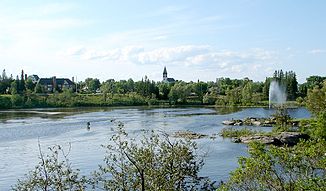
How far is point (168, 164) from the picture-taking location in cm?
1373

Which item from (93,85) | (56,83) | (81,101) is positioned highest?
(56,83)

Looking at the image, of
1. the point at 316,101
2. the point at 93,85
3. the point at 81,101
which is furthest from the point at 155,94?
the point at 316,101

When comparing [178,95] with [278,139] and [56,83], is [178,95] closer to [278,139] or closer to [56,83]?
[56,83]

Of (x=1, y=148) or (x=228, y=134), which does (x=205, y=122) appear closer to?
(x=228, y=134)

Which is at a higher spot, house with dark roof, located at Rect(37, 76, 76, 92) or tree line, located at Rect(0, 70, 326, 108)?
house with dark roof, located at Rect(37, 76, 76, 92)

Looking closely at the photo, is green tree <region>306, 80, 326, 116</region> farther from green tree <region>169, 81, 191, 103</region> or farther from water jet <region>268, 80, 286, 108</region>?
green tree <region>169, 81, 191, 103</region>

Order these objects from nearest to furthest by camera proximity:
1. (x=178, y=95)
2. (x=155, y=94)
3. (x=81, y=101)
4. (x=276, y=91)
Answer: (x=81, y=101) < (x=178, y=95) < (x=276, y=91) < (x=155, y=94)

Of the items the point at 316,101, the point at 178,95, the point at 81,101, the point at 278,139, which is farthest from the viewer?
the point at 178,95

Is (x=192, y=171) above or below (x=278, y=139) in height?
above

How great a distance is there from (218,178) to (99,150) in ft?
55.5

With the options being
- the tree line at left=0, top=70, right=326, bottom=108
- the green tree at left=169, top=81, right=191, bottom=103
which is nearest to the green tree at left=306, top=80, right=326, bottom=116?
the tree line at left=0, top=70, right=326, bottom=108

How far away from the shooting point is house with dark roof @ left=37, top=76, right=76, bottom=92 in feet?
563

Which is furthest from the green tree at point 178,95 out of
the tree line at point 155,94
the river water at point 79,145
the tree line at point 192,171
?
the tree line at point 192,171

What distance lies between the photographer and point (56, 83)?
587ft
